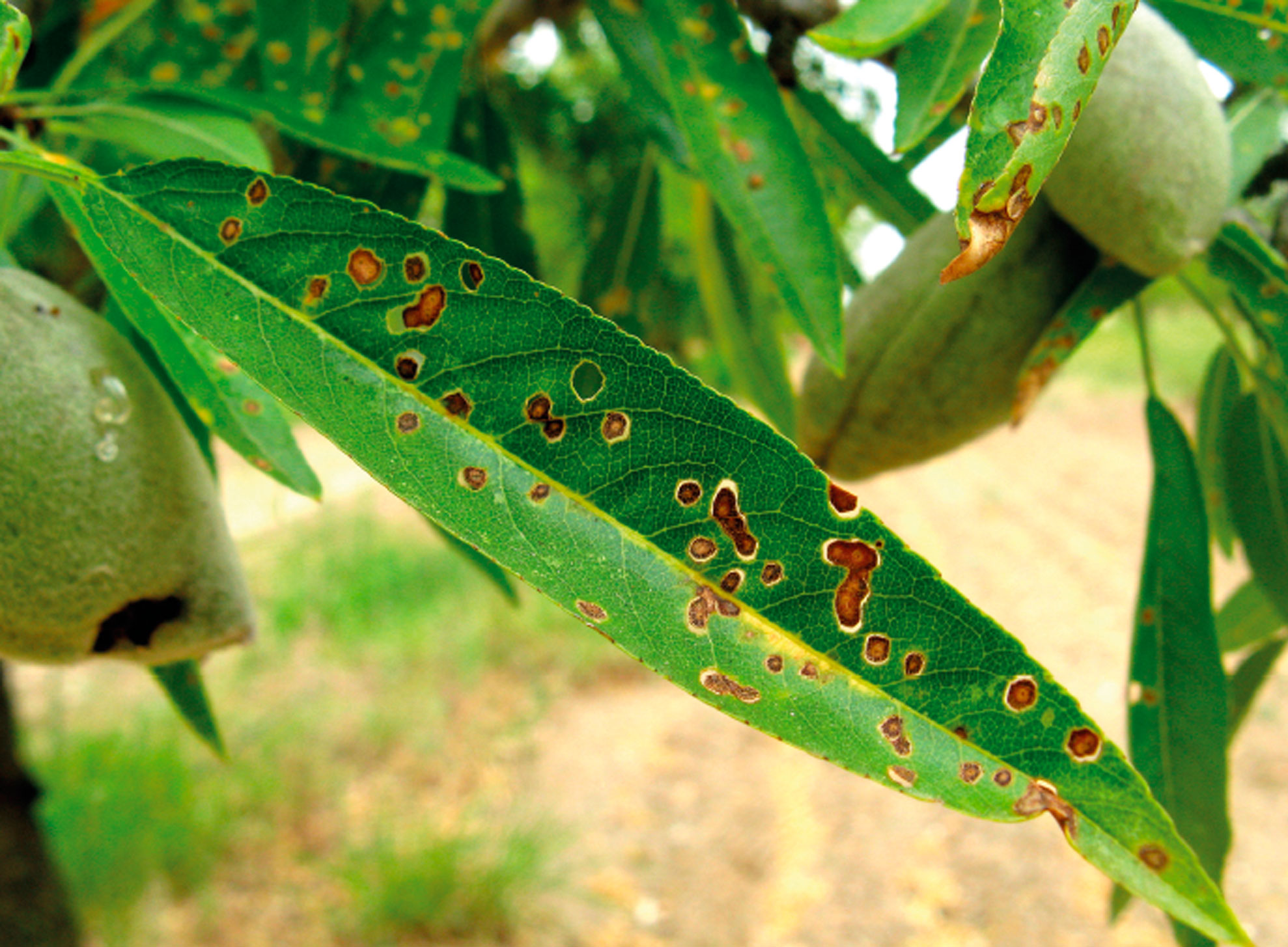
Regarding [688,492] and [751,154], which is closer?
[688,492]

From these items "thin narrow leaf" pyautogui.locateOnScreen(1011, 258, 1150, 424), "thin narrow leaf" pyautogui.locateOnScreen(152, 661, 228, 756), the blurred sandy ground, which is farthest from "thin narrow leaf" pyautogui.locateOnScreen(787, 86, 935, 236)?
the blurred sandy ground

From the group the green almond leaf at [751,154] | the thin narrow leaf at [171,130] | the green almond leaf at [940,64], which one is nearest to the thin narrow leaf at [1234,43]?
the green almond leaf at [940,64]

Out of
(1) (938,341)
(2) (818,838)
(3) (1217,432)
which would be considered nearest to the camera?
(1) (938,341)

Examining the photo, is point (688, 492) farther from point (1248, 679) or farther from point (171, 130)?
point (1248, 679)

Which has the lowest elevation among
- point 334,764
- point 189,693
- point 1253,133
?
point 334,764

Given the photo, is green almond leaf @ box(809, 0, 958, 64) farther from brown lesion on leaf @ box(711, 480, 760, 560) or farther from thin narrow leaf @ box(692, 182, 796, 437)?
thin narrow leaf @ box(692, 182, 796, 437)

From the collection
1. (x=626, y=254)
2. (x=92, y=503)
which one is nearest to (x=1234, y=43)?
(x=626, y=254)
